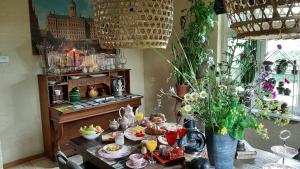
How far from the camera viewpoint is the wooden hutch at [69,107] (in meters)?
3.19

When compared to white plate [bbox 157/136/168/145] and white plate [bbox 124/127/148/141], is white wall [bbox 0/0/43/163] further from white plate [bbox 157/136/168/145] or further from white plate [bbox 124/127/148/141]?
white plate [bbox 157/136/168/145]

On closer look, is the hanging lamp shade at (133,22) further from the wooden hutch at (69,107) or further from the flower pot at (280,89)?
the flower pot at (280,89)

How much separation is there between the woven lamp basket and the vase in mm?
910

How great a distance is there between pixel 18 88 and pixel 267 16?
3289 millimetres

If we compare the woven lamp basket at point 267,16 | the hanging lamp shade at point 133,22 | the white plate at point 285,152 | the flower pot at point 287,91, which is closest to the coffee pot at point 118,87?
the flower pot at point 287,91

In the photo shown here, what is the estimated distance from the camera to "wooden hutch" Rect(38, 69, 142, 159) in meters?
3.19

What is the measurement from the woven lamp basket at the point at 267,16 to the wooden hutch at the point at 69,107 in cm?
273

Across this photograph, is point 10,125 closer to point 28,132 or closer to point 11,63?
point 28,132

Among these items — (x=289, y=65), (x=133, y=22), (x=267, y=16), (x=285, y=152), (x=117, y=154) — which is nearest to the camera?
(x=267, y=16)

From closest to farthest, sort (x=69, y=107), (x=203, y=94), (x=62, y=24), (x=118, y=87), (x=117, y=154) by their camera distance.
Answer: (x=203, y=94)
(x=117, y=154)
(x=69, y=107)
(x=62, y=24)
(x=118, y=87)

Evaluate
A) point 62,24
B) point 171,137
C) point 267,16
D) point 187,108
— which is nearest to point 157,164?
point 171,137

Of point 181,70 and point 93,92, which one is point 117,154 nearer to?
point 181,70

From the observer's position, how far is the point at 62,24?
3.47m

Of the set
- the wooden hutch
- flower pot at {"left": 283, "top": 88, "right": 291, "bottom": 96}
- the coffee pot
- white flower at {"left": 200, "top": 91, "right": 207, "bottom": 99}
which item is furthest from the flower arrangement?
the coffee pot
